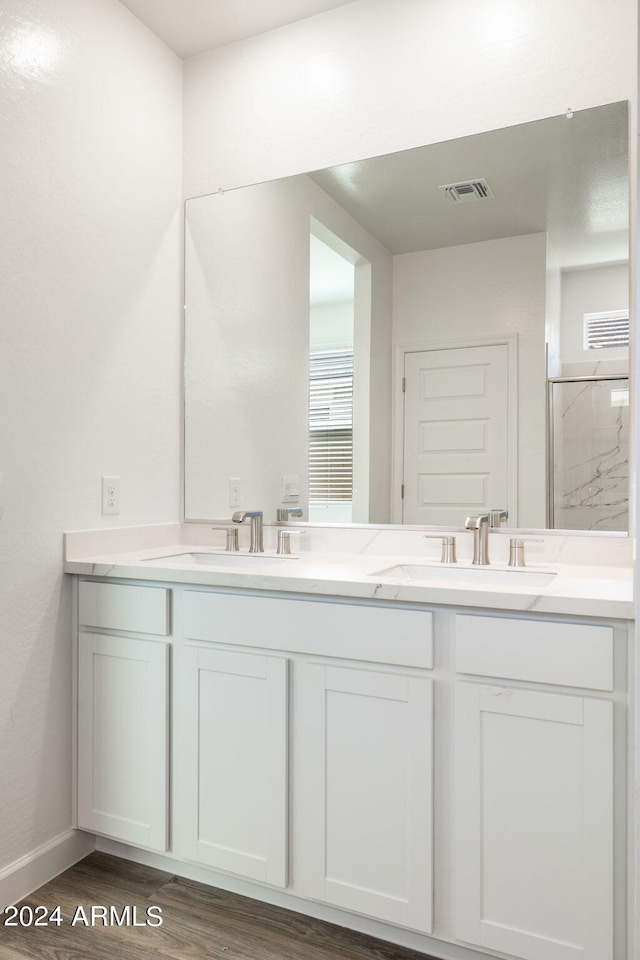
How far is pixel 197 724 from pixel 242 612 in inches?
13.0

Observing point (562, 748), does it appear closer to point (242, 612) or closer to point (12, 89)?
point (242, 612)

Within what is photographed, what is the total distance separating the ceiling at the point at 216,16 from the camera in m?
2.07

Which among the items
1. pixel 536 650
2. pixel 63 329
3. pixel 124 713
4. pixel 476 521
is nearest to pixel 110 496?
pixel 63 329

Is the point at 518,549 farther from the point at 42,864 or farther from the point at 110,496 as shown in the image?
the point at 42,864

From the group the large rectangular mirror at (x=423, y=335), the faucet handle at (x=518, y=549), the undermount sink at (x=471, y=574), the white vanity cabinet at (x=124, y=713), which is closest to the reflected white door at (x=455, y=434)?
the large rectangular mirror at (x=423, y=335)

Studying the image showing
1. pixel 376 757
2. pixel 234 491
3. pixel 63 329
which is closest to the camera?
pixel 376 757

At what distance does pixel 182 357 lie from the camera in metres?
2.37

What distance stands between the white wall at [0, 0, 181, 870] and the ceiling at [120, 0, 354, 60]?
2.8 inches

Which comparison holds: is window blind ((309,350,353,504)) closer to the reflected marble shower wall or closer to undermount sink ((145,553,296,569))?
undermount sink ((145,553,296,569))

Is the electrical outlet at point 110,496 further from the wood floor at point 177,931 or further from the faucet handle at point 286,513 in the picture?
the wood floor at point 177,931

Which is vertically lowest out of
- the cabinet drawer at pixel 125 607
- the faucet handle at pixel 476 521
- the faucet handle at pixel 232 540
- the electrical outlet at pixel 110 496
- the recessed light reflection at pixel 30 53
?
the cabinet drawer at pixel 125 607

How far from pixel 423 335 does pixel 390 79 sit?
81cm

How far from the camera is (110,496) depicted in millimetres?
2025

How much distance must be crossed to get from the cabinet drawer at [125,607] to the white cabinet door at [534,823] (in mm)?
807
